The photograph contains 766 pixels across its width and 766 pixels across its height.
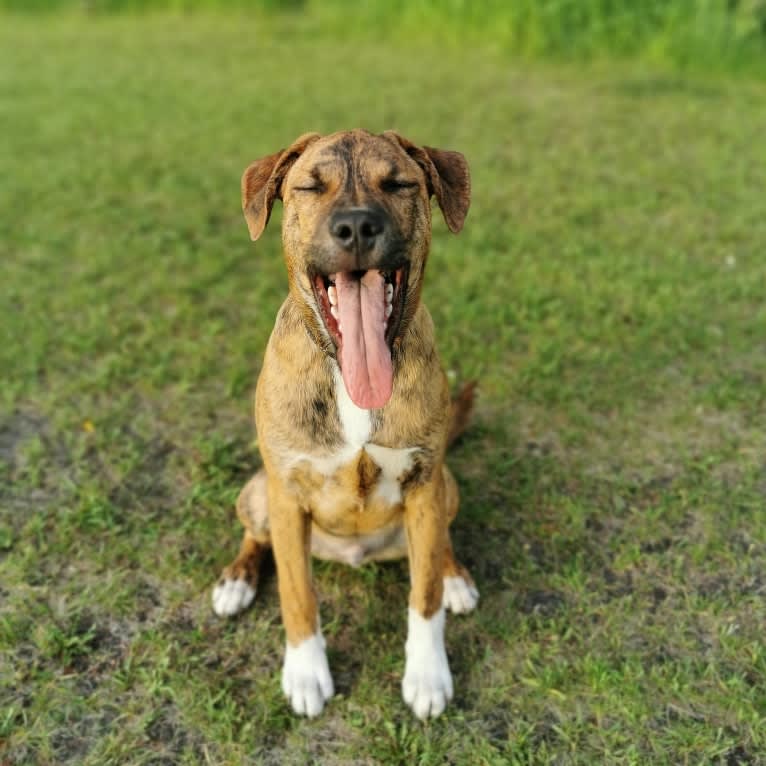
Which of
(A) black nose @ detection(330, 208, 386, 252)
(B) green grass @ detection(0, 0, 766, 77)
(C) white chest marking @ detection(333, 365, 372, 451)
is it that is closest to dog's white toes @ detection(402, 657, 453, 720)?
(C) white chest marking @ detection(333, 365, 372, 451)

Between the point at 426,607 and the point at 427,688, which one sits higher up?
the point at 426,607

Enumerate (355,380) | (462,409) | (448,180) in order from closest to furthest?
1. (355,380)
2. (448,180)
3. (462,409)

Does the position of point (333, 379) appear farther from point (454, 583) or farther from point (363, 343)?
point (454, 583)

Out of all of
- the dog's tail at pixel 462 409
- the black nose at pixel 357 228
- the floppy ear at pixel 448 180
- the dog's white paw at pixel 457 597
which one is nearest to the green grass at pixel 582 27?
the dog's tail at pixel 462 409

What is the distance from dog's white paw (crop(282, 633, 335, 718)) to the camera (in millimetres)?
2822

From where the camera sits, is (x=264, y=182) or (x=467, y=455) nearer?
(x=264, y=182)

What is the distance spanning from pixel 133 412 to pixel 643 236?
4073mm

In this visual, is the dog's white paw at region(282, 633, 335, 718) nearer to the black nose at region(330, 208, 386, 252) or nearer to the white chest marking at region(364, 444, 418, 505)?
the white chest marking at region(364, 444, 418, 505)

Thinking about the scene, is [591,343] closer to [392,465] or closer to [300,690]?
[392,465]

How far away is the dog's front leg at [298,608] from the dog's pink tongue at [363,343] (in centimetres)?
55

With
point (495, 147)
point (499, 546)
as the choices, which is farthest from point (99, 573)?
point (495, 147)

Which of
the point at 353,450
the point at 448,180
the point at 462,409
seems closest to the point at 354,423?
the point at 353,450

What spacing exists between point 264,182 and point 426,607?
1.67m

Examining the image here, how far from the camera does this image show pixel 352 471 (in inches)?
104
